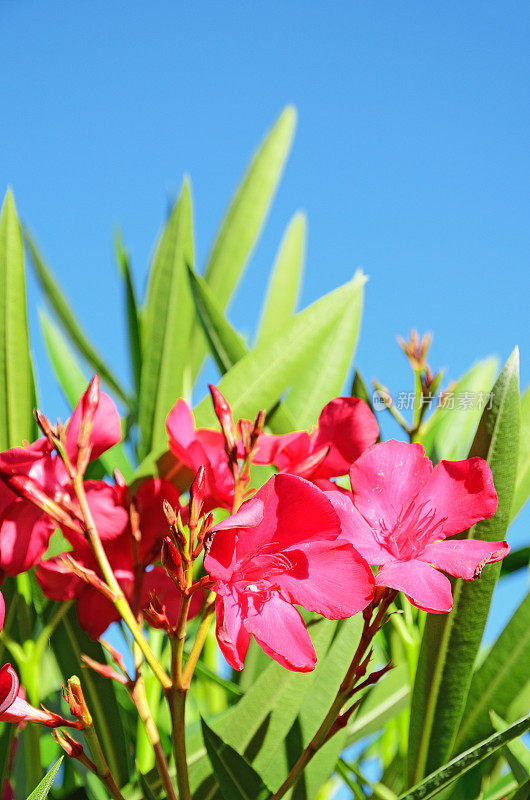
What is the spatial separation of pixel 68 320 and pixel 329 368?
22.5 inches

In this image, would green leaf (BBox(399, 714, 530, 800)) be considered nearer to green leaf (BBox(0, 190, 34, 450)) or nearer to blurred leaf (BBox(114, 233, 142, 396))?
green leaf (BBox(0, 190, 34, 450))

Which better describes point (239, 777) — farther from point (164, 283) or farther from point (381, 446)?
point (164, 283)

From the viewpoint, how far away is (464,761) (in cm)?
52

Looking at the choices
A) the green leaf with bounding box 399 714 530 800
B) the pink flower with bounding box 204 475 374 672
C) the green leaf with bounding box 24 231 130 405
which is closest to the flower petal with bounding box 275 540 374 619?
the pink flower with bounding box 204 475 374 672

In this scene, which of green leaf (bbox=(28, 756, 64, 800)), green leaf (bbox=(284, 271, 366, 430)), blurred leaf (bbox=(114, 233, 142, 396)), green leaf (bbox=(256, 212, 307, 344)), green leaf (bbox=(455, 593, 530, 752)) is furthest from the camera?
green leaf (bbox=(256, 212, 307, 344))

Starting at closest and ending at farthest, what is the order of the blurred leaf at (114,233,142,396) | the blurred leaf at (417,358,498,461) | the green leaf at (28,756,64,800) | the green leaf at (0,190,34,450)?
the green leaf at (28,756,64,800)
the green leaf at (0,190,34,450)
the blurred leaf at (417,358,498,461)
the blurred leaf at (114,233,142,396)

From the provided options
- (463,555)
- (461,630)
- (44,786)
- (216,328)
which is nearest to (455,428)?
(216,328)

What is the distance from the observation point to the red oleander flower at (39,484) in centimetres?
63

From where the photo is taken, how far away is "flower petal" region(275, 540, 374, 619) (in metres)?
0.49

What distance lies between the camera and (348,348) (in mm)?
947

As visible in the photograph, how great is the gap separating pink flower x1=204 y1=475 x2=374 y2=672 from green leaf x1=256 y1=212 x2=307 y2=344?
1.01 meters

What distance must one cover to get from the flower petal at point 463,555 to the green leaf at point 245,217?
86 cm

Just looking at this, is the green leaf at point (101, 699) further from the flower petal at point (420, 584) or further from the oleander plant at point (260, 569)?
the flower petal at point (420, 584)

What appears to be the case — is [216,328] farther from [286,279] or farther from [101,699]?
[286,279]
